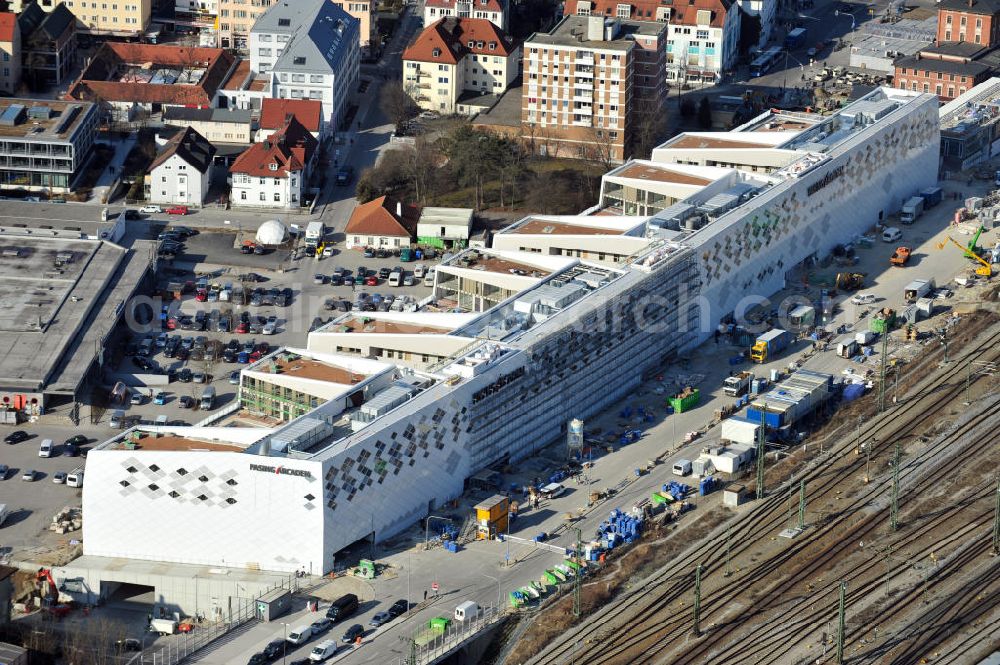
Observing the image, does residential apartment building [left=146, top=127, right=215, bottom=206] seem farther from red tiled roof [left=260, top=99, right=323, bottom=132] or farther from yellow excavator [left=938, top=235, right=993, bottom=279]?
yellow excavator [left=938, top=235, right=993, bottom=279]

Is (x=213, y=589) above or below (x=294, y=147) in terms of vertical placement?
below

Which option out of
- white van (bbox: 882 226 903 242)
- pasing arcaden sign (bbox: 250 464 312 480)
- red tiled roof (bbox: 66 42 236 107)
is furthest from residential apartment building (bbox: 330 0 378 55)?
pasing arcaden sign (bbox: 250 464 312 480)

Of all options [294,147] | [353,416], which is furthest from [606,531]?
[294,147]

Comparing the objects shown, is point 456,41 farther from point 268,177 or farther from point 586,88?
point 268,177

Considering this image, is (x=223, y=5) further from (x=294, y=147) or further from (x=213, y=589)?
(x=213, y=589)

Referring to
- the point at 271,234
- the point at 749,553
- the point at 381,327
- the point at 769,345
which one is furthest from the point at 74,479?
the point at 769,345
